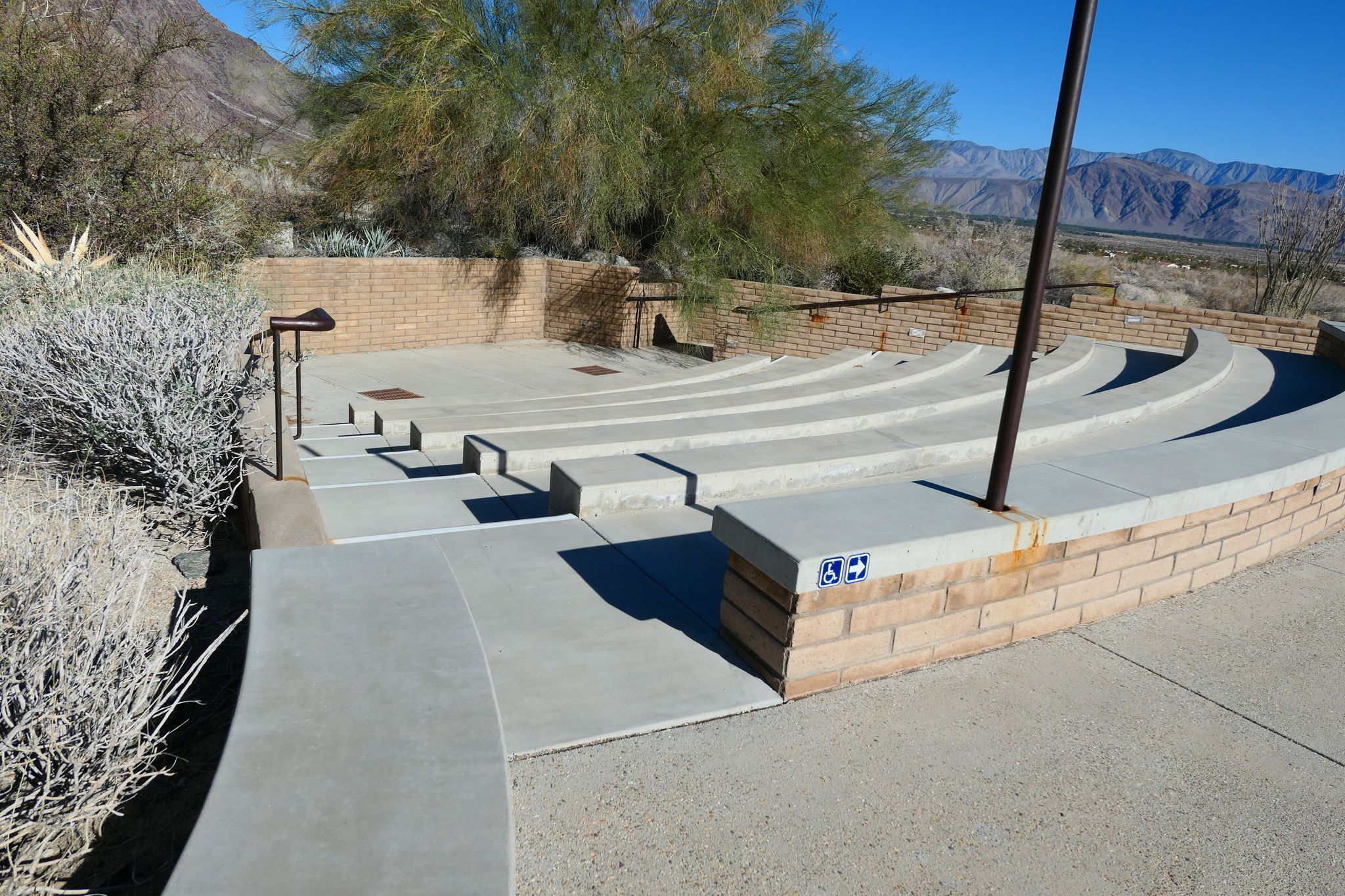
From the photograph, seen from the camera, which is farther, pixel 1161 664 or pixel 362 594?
pixel 1161 664

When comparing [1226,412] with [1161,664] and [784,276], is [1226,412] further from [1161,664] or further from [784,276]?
[784,276]

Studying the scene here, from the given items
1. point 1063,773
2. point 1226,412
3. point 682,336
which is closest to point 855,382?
point 1226,412

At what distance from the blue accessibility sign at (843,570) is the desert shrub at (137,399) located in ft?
12.4

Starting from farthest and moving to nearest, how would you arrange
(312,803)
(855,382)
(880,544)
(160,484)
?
(855,382), (160,484), (880,544), (312,803)

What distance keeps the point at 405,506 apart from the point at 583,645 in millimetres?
2376

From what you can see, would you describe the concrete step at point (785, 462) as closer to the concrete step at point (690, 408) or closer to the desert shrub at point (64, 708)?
the concrete step at point (690, 408)

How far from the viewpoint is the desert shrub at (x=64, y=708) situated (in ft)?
7.95

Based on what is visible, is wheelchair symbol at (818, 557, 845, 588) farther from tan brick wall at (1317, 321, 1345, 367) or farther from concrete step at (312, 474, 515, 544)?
tan brick wall at (1317, 321, 1345, 367)

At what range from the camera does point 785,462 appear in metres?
5.50

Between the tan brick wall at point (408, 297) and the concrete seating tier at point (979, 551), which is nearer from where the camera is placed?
the concrete seating tier at point (979, 551)

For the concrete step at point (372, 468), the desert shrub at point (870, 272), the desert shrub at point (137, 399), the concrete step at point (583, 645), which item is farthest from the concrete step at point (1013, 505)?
the desert shrub at point (870, 272)

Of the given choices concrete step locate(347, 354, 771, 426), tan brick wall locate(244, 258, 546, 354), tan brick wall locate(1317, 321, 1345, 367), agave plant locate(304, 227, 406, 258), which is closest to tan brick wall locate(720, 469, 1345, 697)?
concrete step locate(347, 354, 771, 426)

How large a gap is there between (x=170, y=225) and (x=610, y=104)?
604cm

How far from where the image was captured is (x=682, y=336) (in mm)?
15367
